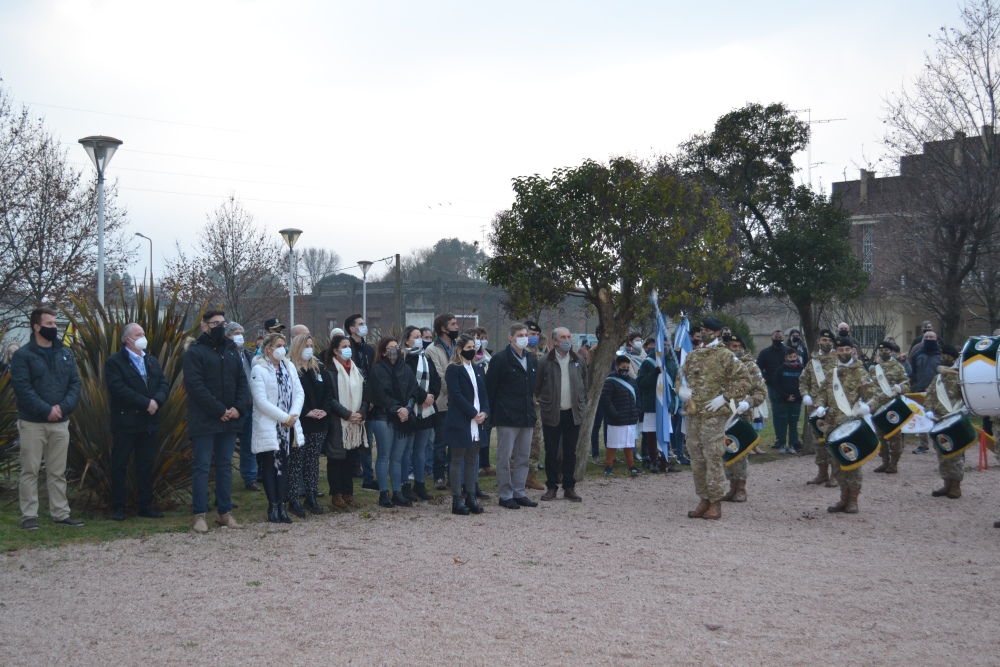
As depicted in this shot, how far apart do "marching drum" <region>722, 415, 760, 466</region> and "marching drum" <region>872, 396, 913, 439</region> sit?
5.99 feet

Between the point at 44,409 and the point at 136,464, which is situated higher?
the point at 44,409

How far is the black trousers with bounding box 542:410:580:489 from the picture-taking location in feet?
36.0

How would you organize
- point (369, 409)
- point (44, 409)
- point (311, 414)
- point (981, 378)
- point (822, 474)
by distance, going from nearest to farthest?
point (44, 409)
point (981, 378)
point (311, 414)
point (369, 409)
point (822, 474)

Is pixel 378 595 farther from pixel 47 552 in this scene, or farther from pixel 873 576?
pixel 873 576

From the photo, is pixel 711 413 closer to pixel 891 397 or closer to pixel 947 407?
pixel 891 397

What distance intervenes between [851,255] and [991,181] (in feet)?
16.2

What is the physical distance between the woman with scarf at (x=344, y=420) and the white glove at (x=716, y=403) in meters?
3.61

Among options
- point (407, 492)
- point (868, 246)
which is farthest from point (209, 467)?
point (868, 246)

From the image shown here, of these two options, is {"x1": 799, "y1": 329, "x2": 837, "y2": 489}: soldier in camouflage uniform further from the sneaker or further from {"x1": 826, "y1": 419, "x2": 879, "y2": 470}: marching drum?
the sneaker

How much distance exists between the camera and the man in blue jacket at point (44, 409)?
8916 millimetres

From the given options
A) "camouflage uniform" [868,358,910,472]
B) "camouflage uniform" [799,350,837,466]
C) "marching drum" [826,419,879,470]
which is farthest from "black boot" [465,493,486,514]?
"camouflage uniform" [868,358,910,472]

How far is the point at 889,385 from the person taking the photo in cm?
1387

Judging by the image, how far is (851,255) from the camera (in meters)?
27.4

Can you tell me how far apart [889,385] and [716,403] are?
5.14 meters
